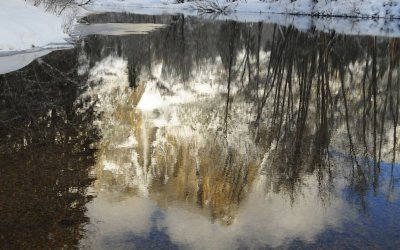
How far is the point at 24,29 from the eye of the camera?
19.6m

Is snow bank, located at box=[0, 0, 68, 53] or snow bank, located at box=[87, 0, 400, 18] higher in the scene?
snow bank, located at box=[87, 0, 400, 18]

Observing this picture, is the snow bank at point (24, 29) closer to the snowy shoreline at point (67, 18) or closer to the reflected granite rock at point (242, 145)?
the snowy shoreline at point (67, 18)

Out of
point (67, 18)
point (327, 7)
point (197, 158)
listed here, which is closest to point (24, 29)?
point (67, 18)

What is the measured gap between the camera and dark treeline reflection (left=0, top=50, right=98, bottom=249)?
193 inches

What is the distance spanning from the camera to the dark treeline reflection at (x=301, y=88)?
310 inches

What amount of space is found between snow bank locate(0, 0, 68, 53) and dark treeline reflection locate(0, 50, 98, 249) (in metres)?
6.13

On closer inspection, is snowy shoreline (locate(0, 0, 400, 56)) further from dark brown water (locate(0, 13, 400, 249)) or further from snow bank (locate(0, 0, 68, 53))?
dark brown water (locate(0, 13, 400, 249))

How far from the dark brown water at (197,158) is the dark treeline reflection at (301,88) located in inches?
2.2

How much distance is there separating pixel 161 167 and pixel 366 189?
9.50 ft

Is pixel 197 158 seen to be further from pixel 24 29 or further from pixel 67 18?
pixel 67 18

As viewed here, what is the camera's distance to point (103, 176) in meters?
6.66

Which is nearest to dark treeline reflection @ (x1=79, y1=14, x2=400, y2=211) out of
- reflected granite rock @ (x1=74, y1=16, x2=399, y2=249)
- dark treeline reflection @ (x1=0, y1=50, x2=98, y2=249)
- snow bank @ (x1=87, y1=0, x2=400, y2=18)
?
reflected granite rock @ (x1=74, y1=16, x2=399, y2=249)

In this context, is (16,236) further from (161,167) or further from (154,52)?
(154,52)

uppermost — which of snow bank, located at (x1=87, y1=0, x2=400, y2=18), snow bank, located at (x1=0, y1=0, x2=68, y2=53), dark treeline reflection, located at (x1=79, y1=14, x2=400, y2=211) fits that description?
snow bank, located at (x1=87, y1=0, x2=400, y2=18)
